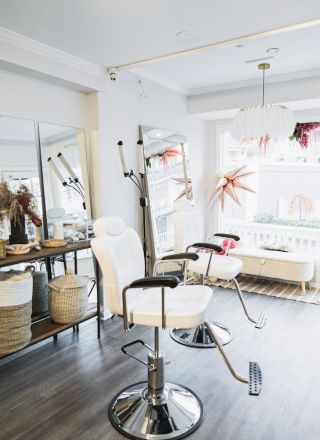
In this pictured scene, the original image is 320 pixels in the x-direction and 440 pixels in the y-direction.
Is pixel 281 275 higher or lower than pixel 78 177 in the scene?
lower

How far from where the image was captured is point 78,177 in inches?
124

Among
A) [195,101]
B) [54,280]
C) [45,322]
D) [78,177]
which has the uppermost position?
[195,101]

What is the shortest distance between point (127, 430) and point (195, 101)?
3623 millimetres

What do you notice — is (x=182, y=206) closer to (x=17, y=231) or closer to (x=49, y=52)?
(x=17, y=231)

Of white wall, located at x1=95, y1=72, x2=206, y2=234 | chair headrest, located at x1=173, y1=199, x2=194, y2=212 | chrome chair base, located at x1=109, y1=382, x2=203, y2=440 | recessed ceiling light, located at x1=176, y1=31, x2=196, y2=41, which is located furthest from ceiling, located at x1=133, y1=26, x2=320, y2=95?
chrome chair base, located at x1=109, y1=382, x2=203, y2=440

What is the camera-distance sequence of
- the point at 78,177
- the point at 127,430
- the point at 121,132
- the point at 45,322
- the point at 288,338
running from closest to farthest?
1. the point at 127,430
2. the point at 45,322
3. the point at 288,338
4. the point at 78,177
5. the point at 121,132

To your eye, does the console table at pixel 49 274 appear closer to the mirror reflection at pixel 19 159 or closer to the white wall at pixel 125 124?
the mirror reflection at pixel 19 159

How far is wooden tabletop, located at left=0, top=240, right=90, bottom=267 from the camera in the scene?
224cm

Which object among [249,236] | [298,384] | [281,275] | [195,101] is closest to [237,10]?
[195,101]

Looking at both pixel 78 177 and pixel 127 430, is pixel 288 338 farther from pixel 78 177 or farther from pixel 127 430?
pixel 78 177

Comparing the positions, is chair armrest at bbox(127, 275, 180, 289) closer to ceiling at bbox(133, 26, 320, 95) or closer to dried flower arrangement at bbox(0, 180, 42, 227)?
dried flower arrangement at bbox(0, 180, 42, 227)

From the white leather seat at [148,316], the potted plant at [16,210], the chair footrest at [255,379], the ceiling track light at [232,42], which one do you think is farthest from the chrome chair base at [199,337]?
the ceiling track light at [232,42]

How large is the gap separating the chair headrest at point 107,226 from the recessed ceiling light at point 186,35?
143 cm

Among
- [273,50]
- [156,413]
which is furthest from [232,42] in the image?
[156,413]
